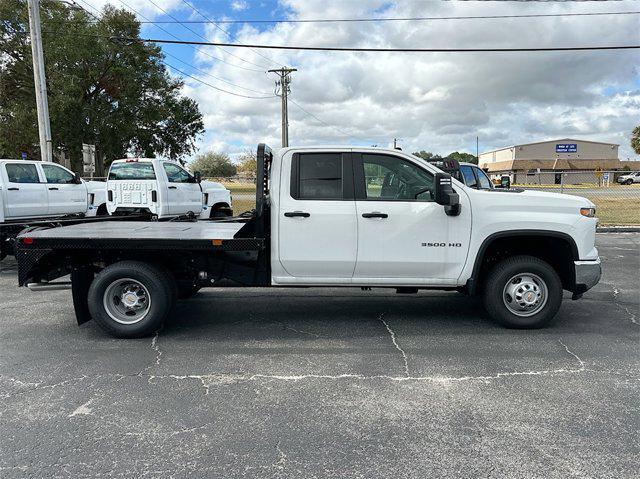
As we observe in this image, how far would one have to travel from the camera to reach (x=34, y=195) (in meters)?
10.2

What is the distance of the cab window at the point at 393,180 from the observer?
17.5 ft

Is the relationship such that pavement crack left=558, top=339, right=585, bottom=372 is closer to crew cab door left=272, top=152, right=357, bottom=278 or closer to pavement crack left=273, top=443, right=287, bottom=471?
crew cab door left=272, top=152, right=357, bottom=278

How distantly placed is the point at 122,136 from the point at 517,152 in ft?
260

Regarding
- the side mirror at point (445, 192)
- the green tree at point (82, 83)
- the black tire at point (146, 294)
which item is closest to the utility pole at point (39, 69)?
the green tree at point (82, 83)

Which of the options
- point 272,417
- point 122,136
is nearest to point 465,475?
point 272,417

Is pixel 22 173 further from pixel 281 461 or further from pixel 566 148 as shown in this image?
pixel 566 148

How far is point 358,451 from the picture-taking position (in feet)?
10.5

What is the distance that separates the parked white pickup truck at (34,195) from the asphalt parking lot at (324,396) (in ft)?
12.6

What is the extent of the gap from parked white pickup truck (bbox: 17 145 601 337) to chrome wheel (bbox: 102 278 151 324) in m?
0.01

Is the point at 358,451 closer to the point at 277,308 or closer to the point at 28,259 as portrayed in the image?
the point at 277,308

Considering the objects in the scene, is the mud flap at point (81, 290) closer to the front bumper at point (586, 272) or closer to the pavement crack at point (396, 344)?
the pavement crack at point (396, 344)

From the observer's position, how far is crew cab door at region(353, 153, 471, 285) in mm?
5285

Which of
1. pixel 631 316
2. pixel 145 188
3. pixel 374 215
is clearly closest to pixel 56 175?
pixel 145 188

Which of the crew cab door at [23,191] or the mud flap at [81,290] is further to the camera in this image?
the crew cab door at [23,191]
